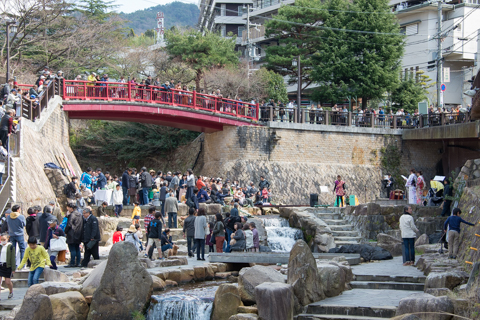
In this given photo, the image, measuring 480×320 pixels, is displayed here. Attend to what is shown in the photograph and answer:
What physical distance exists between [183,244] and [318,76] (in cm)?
2080

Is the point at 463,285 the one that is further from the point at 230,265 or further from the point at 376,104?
the point at 376,104

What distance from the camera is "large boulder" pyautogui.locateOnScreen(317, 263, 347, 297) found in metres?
10.6

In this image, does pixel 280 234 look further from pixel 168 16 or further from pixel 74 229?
pixel 168 16

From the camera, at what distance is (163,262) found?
1348 cm

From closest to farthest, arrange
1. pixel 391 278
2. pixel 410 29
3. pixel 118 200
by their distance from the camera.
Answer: pixel 391 278, pixel 118 200, pixel 410 29

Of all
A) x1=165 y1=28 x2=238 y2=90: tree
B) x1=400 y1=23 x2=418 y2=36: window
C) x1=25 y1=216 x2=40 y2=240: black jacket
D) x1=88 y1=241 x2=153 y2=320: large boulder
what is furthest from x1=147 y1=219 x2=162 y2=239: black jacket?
x1=400 y1=23 x2=418 y2=36: window

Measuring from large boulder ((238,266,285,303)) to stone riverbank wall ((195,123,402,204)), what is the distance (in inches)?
682

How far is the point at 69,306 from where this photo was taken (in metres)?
10.2

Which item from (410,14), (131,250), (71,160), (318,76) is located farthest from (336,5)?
(131,250)

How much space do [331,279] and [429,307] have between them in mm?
2712

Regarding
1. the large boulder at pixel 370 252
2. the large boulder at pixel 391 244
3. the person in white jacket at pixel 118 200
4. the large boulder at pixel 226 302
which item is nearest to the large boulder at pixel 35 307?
the large boulder at pixel 226 302

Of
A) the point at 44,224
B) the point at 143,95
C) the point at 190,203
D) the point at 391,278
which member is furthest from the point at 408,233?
the point at 143,95

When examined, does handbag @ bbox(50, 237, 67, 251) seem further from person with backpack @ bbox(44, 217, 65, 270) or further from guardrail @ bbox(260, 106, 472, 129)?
guardrail @ bbox(260, 106, 472, 129)

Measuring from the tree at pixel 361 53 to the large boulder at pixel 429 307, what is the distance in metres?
A: 27.5
